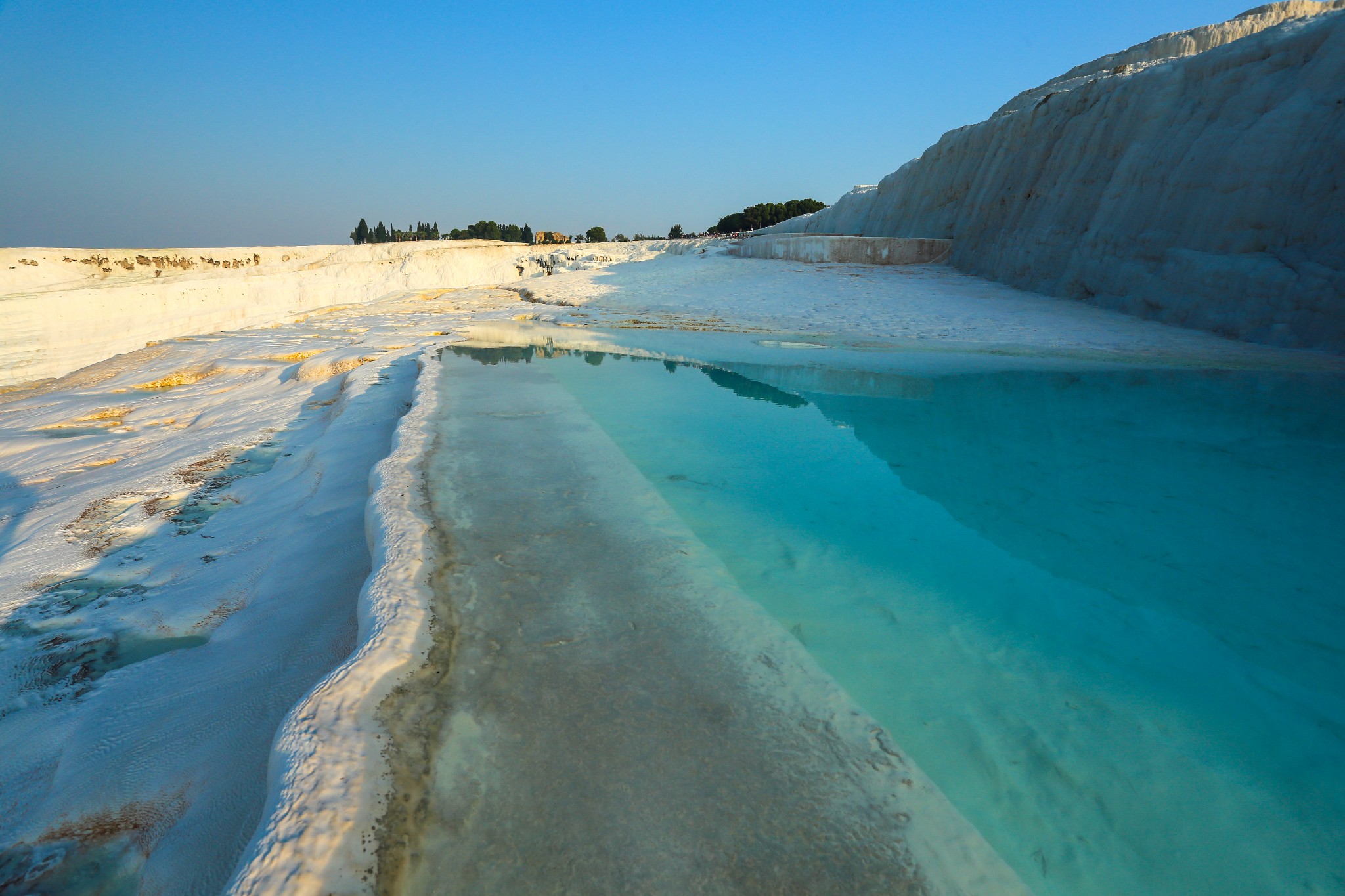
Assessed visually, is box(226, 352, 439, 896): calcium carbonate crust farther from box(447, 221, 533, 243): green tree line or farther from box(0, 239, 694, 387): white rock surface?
box(447, 221, 533, 243): green tree line

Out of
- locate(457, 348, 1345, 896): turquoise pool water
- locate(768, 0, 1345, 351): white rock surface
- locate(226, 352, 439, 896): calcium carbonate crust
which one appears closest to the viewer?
locate(226, 352, 439, 896): calcium carbonate crust

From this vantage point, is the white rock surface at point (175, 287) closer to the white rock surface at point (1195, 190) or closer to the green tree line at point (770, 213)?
the white rock surface at point (1195, 190)

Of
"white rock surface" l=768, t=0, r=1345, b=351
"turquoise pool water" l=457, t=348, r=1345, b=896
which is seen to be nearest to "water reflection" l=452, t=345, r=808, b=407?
"turquoise pool water" l=457, t=348, r=1345, b=896

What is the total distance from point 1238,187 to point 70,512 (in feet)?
40.5

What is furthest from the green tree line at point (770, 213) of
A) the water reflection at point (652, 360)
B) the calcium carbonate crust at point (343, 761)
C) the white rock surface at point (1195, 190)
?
the calcium carbonate crust at point (343, 761)

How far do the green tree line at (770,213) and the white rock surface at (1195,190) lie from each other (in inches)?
989

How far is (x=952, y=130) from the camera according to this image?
15695 mm

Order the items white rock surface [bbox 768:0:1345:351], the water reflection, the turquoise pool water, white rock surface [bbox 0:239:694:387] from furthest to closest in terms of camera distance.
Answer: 1. white rock surface [bbox 0:239:694:387]
2. white rock surface [bbox 768:0:1345:351]
3. the water reflection
4. the turquoise pool water

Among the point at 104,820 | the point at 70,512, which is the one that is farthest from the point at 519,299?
the point at 104,820

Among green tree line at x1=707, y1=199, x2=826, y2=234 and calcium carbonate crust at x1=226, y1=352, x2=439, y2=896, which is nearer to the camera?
calcium carbonate crust at x1=226, y1=352, x2=439, y2=896

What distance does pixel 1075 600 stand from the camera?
7.71ft

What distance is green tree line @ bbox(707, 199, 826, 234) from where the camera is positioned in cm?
3791

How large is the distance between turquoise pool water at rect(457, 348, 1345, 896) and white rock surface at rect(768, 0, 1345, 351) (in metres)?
4.15

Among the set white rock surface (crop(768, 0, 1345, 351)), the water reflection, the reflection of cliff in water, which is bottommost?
the reflection of cliff in water
